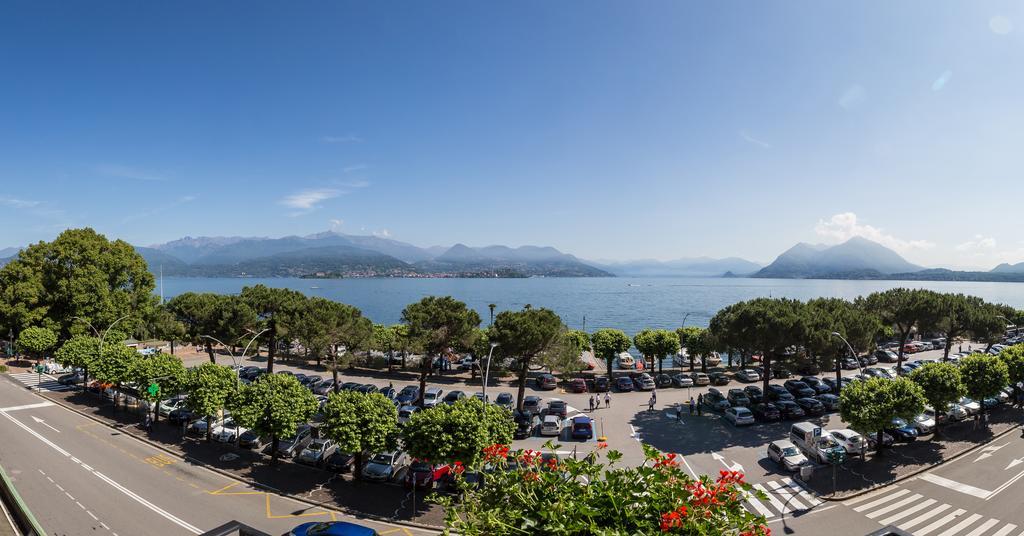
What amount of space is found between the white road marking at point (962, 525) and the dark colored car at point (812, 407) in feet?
45.8

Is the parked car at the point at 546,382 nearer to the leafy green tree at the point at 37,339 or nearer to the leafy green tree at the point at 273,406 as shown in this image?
the leafy green tree at the point at 273,406

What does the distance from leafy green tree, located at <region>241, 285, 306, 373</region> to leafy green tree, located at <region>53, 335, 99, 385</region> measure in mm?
11862

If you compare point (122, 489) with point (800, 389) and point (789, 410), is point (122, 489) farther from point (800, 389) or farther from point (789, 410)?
point (800, 389)

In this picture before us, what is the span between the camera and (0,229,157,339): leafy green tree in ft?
152

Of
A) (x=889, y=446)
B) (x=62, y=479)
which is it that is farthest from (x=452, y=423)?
(x=889, y=446)

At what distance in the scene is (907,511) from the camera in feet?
66.2

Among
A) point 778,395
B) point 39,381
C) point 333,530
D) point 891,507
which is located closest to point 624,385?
point 778,395

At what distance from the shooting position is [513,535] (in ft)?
18.2

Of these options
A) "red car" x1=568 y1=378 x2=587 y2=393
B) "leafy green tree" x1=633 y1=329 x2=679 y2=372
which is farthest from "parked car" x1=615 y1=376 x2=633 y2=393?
"leafy green tree" x1=633 y1=329 x2=679 y2=372

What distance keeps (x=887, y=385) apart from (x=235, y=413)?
124 feet

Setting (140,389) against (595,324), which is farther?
(595,324)

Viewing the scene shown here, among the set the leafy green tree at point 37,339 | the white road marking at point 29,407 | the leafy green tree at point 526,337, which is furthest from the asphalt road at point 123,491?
the leafy green tree at point 37,339

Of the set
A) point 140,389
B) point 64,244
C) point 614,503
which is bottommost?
point 140,389

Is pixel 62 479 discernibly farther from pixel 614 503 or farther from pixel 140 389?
pixel 614 503
